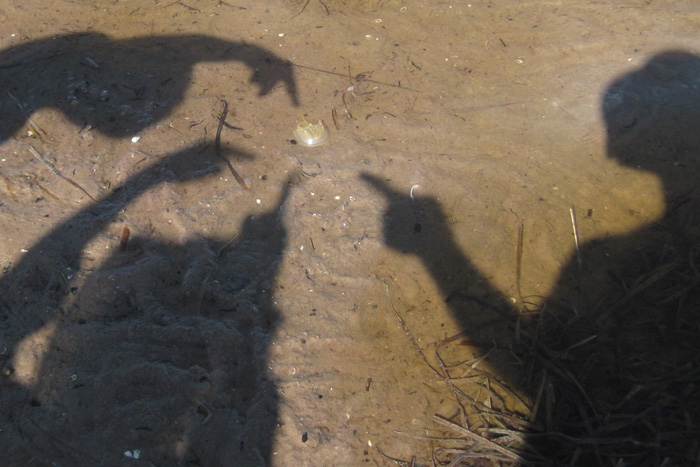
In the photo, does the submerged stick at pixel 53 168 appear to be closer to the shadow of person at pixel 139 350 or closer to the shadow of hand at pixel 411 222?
the shadow of person at pixel 139 350

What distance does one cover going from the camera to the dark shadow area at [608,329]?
2.47 meters

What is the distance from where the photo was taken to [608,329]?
2.88 m

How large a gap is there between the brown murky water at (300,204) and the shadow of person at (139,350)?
12 mm

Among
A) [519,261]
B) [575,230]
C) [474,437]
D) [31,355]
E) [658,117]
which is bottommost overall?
[474,437]

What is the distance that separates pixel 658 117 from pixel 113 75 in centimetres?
453

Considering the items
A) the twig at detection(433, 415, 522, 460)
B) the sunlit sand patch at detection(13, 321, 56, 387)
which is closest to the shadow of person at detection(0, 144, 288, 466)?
the sunlit sand patch at detection(13, 321, 56, 387)

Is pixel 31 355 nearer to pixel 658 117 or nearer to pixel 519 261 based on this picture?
pixel 519 261

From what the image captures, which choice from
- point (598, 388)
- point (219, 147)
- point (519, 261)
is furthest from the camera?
point (219, 147)

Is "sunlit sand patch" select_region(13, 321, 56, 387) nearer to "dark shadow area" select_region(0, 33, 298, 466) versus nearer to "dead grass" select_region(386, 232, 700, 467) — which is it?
"dark shadow area" select_region(0, 33, 298, 466)

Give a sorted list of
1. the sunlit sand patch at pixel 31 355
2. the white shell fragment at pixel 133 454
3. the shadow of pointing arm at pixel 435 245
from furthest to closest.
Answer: the shadow of pointing arm at pixel 435 245, the sunlit sand patch at pixel 31 355, the white shell fragment at pixel 133 454

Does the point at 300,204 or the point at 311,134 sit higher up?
the point at 311,134

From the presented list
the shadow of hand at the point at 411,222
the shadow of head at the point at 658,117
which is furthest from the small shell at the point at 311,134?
the shadow of head at the point at 658,117

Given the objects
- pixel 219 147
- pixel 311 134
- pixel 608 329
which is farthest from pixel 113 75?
pixel 608 329

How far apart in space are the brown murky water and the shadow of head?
0.07ft
